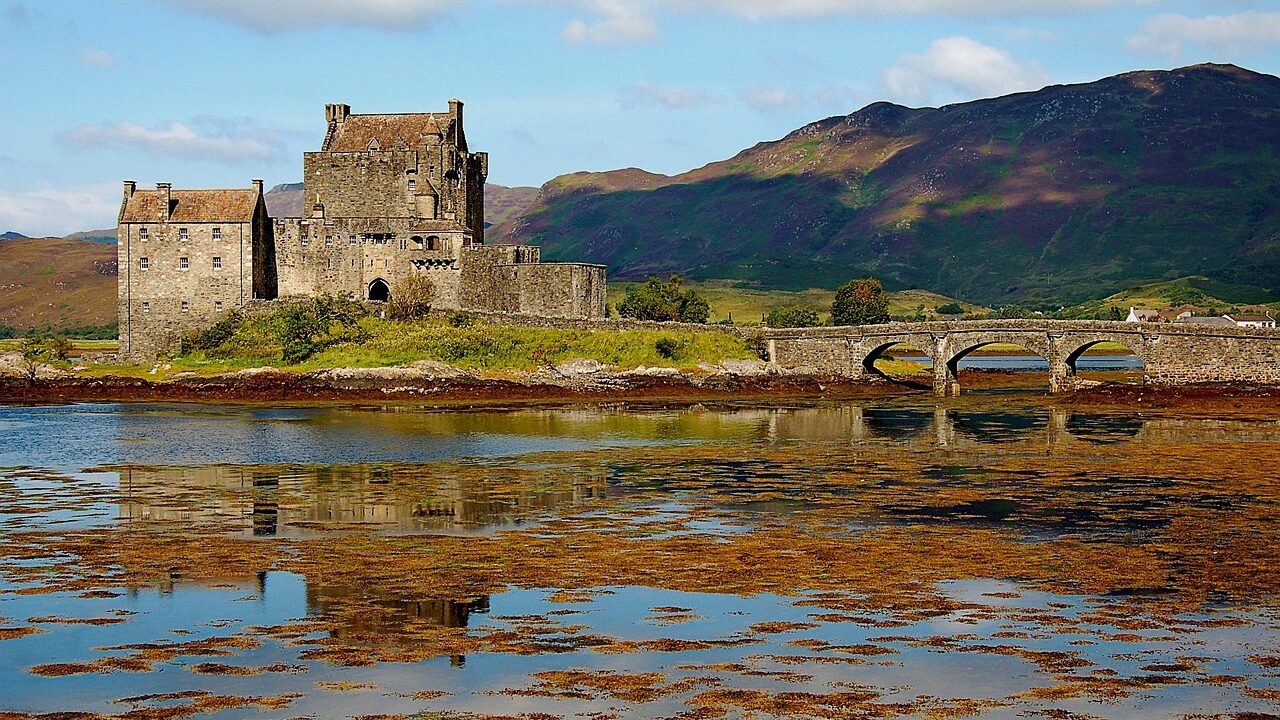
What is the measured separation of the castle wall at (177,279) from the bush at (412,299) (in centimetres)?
807

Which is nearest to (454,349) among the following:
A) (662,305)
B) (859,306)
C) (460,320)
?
(460,320)

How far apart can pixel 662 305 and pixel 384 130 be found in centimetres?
2332

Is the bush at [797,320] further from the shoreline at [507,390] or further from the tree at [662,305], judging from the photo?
the shoreline at [507,390]

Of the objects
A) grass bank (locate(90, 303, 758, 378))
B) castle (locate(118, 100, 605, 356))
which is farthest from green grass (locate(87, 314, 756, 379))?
castle (locate(118, 100, 605, 356))

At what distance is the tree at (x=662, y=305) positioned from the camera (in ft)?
325

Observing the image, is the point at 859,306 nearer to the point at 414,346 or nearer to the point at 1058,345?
the point at 1058,345

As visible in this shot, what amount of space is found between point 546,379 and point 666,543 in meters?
47.3

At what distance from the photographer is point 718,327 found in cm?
8225

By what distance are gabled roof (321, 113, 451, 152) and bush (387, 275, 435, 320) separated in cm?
910

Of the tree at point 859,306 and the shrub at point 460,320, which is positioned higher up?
the tree at point 859,306

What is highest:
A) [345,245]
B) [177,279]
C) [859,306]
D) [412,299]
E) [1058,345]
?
[345,245]

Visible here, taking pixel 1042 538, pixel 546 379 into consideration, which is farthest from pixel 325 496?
pixel 546 379

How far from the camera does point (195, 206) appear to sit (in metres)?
80.6

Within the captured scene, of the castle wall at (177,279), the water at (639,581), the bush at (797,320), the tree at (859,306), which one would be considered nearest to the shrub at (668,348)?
the bush at (797,320)
